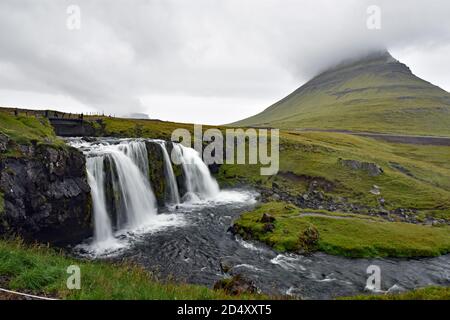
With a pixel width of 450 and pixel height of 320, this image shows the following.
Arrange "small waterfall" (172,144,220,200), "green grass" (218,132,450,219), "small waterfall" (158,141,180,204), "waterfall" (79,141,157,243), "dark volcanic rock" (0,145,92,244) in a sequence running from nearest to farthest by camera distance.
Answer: "dark volcanic rock" (0,145,92,244)
"waterfall" (79,141,157,243)
"small waterfall" (158,141,180,204)
"green grass" (218,132,450,219)
"small waterfall" (172,144,220,200)

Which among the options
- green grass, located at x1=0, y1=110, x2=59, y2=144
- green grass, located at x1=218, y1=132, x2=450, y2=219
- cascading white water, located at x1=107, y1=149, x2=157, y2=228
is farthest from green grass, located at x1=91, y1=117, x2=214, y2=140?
green grass, located at x1=0, y1=110, x2=59, y2=144

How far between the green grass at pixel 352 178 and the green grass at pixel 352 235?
503 inches

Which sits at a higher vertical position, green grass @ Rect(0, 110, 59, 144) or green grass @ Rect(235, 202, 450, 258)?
green grass @ Rect(0, 110, 59, 144)

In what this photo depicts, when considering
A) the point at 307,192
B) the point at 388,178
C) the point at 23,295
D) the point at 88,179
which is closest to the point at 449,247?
the point at 307,192

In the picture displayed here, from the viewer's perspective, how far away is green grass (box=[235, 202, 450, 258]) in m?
31.0

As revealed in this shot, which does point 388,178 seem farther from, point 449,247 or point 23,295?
point 23,295

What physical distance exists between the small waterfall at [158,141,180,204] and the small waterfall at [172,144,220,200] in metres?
2.84

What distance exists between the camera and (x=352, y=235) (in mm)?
33938

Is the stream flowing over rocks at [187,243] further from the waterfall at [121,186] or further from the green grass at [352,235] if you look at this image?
the green grass at [352,235]

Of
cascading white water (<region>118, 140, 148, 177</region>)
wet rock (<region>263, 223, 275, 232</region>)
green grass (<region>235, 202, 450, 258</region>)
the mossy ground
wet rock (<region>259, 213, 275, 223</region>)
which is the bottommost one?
green grass (<region>235, 202, 450, 258</region>)

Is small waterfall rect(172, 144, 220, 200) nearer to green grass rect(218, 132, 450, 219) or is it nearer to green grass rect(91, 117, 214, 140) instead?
green grass rect(218, 132, 450, 219)

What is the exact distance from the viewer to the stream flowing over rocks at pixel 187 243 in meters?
24.7

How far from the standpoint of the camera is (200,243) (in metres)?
32.0
